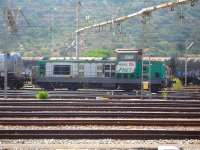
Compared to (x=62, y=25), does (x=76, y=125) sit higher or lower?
lower

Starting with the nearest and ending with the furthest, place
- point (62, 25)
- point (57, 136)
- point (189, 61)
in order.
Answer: point (57, 136), point (189, 61), point (62, 25)

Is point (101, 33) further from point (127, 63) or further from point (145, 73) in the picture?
point (145, 73)

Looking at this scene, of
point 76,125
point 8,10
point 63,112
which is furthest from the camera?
point 8,10

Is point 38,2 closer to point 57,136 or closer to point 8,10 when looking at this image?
point 8,10

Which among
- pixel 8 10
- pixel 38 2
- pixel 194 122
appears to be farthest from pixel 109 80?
pixel 38 2

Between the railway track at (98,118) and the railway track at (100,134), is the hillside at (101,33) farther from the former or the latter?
the railway track at (100,134)

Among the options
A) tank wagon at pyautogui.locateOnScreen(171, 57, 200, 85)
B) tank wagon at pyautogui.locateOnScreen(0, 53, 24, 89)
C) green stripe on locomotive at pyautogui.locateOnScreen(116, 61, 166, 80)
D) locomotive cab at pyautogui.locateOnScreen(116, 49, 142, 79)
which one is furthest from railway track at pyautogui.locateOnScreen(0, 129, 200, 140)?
tank wagon at pyautogui.locateOnScreen(171, 57, 200, 85)

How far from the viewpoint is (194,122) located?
18031mm

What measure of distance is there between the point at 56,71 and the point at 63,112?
2129cm

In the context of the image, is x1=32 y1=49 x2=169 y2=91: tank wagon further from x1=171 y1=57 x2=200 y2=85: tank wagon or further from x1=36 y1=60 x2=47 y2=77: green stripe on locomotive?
x1=171 y1=57 x2=200 y2=85: tank wagon

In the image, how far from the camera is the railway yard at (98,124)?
575 inches

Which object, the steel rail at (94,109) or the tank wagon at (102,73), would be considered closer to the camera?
the steel rail at (94,109)

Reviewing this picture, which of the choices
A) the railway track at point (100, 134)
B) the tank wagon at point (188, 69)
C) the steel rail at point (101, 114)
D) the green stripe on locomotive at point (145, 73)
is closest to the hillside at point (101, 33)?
the tank wagon at point (188, 69)

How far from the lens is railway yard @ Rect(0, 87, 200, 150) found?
1461cm
